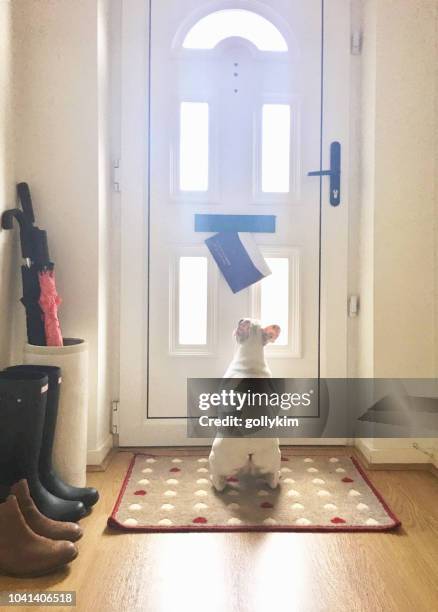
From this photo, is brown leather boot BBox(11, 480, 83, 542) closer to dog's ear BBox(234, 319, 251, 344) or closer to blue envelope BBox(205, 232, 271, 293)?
dog's ear BBox(234, 319, 251, 344)

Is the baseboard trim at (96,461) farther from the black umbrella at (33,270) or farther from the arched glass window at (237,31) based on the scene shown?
the arched glass window at (237,31)

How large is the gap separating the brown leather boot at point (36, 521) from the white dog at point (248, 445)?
0.54 metres

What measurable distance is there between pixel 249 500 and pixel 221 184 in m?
1.24

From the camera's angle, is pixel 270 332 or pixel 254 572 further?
pixel 270 332

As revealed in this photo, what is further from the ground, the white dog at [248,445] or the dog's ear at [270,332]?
the dog's ear at [270,332]

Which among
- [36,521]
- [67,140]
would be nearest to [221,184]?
[67,140]

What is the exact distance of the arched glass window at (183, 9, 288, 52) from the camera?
2.26m

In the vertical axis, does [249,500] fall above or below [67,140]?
below

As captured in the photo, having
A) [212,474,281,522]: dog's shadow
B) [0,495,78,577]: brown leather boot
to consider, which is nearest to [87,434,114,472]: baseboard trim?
[212,474,281,522]: dog's shadow

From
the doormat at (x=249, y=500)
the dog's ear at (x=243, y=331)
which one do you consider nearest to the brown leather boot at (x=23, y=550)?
the doormat at (x=249, y=500)

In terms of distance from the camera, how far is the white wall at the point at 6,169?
1.83 meters

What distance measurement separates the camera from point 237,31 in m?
2.26

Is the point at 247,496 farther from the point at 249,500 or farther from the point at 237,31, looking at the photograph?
the point at 237,31

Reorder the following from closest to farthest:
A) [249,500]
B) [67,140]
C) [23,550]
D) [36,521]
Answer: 1. [23,550]
2. [36,521]
3. [249,500]
4. [67,140]
